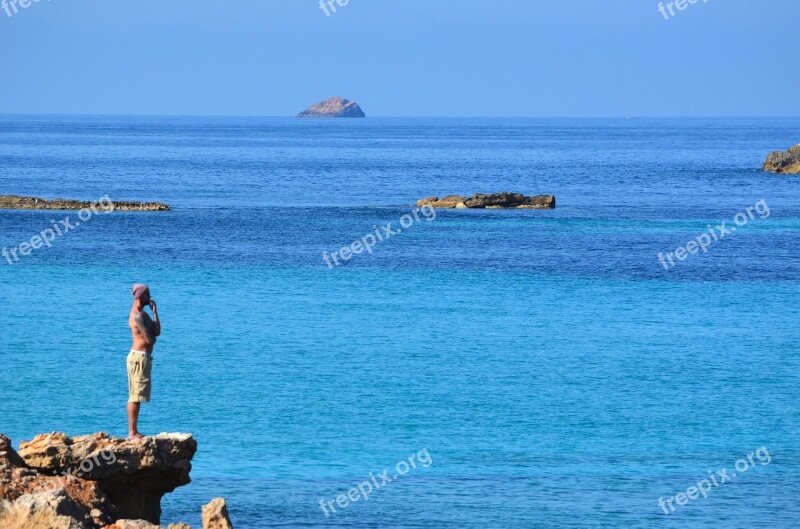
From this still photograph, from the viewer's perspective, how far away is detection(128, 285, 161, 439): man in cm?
1958

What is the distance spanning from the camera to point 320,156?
189 meters

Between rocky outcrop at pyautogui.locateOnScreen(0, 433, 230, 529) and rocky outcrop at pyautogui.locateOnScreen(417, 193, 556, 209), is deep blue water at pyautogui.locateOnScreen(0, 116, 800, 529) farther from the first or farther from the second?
rocky outcrop at pyautogui.locateOnScreen(0, 433, 230, 529)

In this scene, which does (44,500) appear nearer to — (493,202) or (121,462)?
(121,462)

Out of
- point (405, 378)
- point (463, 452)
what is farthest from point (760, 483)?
point (405, 378)

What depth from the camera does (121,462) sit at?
62.1ft

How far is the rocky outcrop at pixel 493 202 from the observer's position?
301 feet

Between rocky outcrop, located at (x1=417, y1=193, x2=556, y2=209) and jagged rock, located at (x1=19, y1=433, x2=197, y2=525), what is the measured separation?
72714 mm

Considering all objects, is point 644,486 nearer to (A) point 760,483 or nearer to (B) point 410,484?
(A) point 760,483
